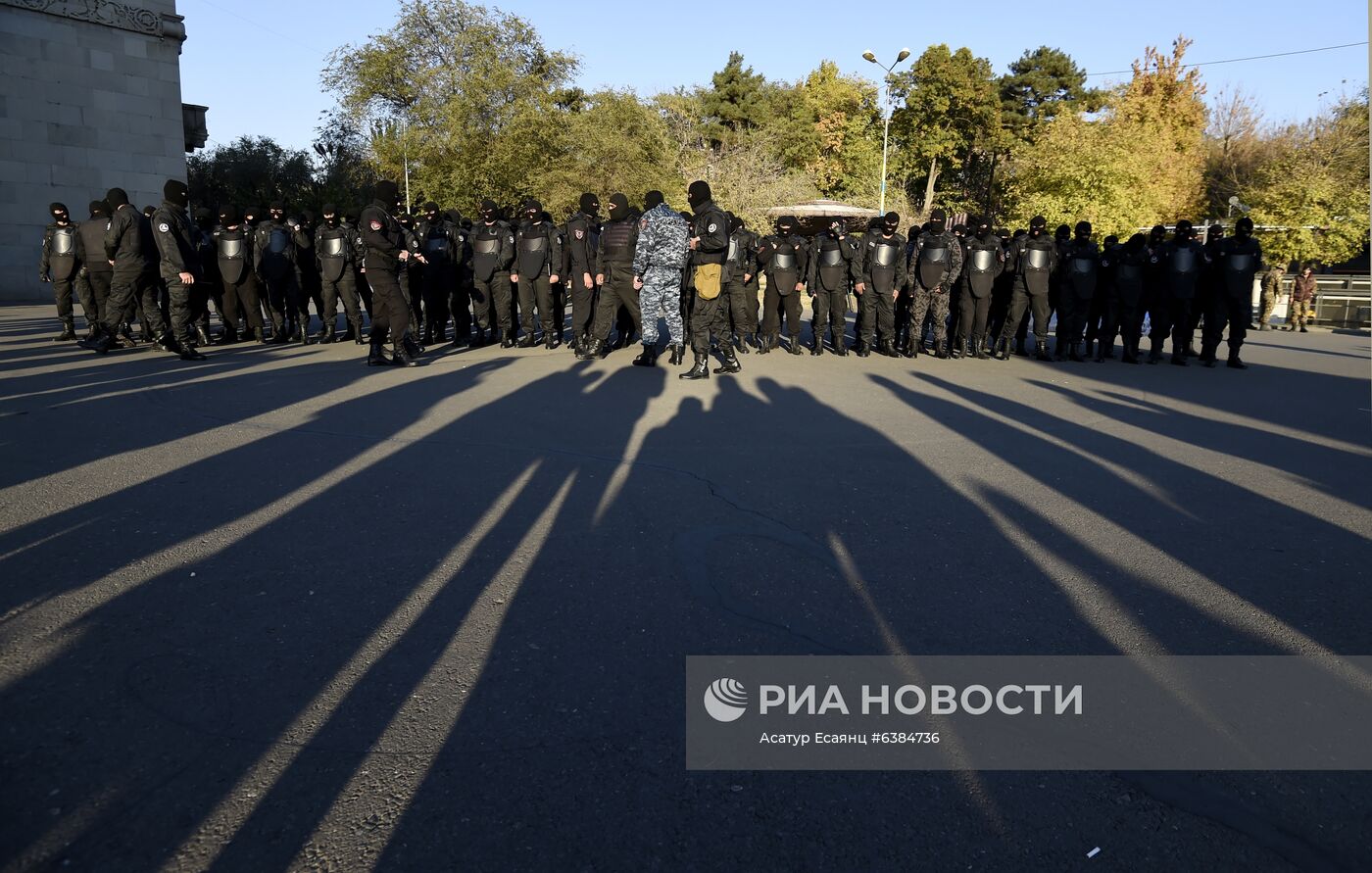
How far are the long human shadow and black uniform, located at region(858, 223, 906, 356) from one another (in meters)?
4.81

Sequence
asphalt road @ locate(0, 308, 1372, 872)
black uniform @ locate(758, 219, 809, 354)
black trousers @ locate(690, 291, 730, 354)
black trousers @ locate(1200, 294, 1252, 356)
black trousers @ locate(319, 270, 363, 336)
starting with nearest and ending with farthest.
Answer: asphalt road @ locate(0, 308, 1372, 872)
black trousers @ locate(690, 291, 730, 354)
black trousers @ locate(1200, 294, 1252, 356)
black trousers @ locate(319, 270, 363, 336)
black uniform @ locate(758, 219, 809, 354)

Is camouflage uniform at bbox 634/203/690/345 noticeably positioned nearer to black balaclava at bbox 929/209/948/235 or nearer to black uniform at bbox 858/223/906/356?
black uniform at bbox 858/223/906/356

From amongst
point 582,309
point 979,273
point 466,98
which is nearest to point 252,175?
point 466,98

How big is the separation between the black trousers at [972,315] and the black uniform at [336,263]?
29.4 feet

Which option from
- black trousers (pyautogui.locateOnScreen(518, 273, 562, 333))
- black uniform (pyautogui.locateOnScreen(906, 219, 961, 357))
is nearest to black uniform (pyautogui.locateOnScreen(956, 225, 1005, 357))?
black uniform (pyautogui.locateOnScreen(906, 219, 961, 357))

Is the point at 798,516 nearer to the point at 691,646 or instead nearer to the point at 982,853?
the point at 691,646

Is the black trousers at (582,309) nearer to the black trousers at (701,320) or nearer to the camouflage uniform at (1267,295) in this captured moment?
the black trousers at (701,320)

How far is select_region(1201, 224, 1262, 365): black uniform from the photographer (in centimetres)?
1143

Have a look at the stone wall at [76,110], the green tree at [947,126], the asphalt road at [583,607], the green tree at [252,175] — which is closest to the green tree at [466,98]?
Answer: the green tree at [252,175]

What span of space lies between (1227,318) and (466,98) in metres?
30.0

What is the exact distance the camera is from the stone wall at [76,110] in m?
22.8

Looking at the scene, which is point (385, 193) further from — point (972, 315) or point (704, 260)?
point (972, 315)

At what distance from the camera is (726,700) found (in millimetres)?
2920

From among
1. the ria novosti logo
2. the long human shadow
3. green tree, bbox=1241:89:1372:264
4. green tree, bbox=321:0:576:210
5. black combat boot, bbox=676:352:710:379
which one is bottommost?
the ria novosti logo
